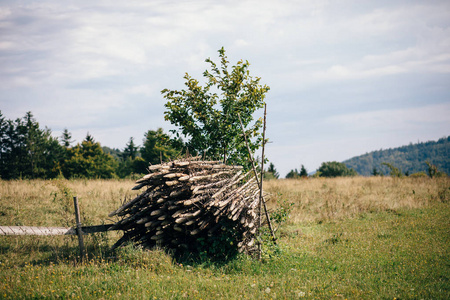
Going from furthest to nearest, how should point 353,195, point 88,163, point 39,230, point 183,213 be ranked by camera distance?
point 88,163
point 353,195
point 183,213
point 39,230

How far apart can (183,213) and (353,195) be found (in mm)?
14894

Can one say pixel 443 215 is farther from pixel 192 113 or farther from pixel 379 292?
pixel 192 113

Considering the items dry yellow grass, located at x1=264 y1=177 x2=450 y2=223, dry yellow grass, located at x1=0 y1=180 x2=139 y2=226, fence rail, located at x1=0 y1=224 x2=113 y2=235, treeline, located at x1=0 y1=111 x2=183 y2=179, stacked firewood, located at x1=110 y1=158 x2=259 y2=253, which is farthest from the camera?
treeline, located at x1=0 y1=111 x2=183 y2=179

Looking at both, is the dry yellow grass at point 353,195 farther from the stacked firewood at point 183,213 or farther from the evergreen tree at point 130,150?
the evergreen tree at point 130,150

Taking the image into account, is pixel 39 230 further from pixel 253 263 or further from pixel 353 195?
pixel 353 195

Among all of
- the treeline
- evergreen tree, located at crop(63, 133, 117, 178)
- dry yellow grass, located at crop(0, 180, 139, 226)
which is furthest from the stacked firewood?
evergreen tree, located at crop(63, 133, 117, 178)

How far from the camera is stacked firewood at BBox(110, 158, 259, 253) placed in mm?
7918

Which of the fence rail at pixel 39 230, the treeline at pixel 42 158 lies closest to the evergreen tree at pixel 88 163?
the treeline at pixel 42 158

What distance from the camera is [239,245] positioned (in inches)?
324

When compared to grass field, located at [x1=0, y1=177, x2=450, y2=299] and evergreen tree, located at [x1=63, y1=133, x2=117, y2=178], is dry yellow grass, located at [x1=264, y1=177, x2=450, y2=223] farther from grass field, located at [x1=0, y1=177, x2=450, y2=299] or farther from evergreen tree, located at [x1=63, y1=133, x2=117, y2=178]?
evergreen tree, located at [x1=63, y1=133, x2=117, y2=178]

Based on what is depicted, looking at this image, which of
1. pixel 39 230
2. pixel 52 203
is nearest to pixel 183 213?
pixel 39 230

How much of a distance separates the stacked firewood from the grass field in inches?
26.5

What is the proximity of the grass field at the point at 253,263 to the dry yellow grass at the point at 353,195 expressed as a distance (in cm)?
53

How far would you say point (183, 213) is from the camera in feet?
26.1
